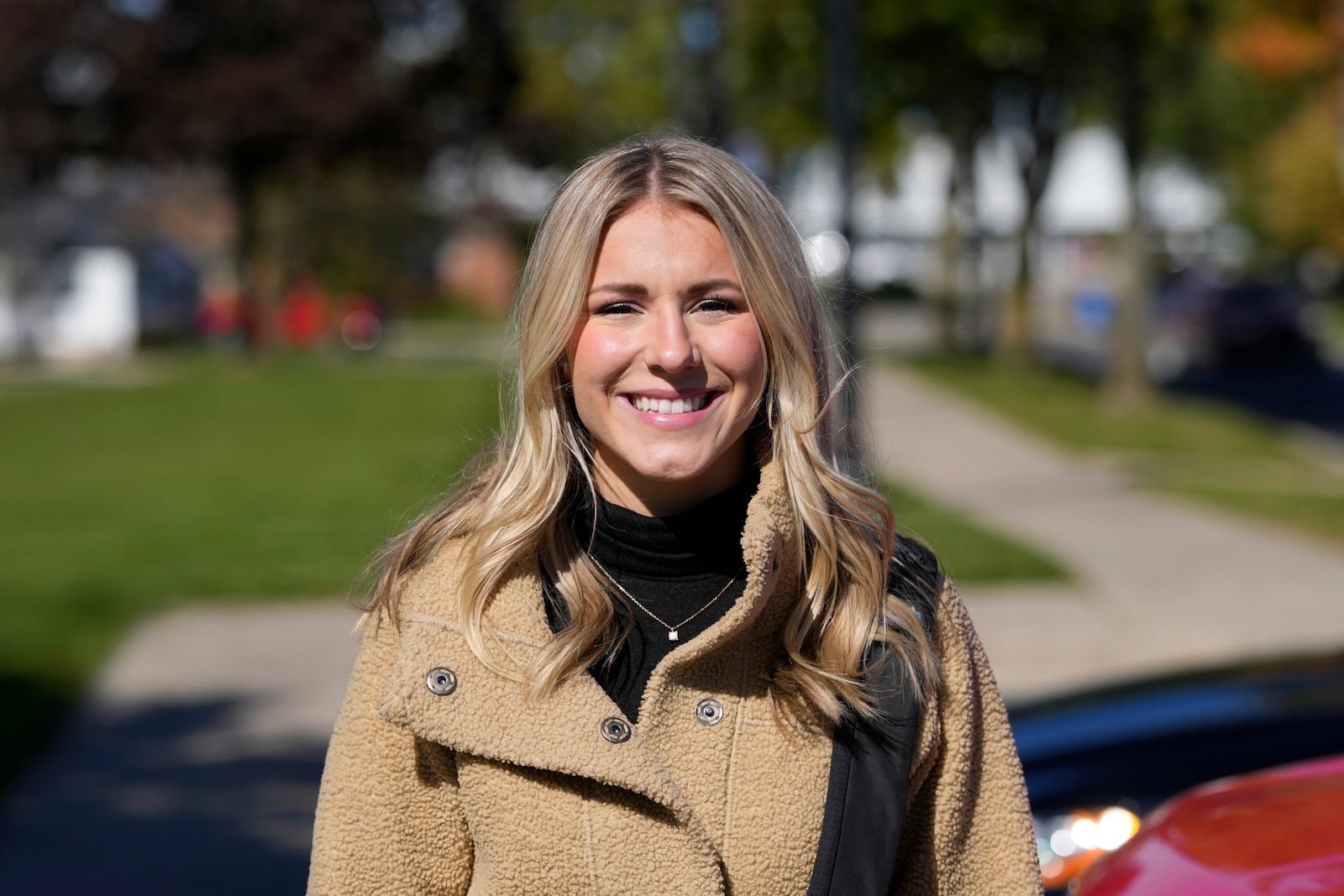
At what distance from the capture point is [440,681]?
188cm

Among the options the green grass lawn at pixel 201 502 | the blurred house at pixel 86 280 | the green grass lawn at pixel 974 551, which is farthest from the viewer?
the blurred house at pixel 86 280

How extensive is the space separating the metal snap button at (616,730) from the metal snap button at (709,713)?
9 centimetres

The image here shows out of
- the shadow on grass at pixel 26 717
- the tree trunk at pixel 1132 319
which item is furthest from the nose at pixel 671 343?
the tree trunk at pixel 1132 319

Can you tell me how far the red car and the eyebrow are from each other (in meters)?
1.09

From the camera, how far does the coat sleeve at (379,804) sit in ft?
6.35

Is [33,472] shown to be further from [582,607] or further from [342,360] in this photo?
[342,360]

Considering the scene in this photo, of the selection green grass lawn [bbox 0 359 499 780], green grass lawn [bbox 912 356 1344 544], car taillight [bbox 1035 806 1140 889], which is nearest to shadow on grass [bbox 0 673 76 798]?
green grass lawn [bbox 0 359 499 780]

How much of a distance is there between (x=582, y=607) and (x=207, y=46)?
30.5 metres

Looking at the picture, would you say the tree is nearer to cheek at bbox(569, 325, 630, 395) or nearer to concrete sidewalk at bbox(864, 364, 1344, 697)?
concrete sidewalk at bbox(864, 364, 1344, 697)

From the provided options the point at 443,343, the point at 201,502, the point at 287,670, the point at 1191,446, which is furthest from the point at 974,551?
the point at 443,343

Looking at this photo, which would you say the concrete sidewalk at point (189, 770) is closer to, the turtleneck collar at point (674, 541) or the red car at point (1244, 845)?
the red car at point (1244, 845)

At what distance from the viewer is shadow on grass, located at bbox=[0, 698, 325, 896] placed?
5.23m

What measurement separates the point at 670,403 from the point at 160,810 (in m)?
4.56

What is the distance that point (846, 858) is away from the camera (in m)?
1.88
